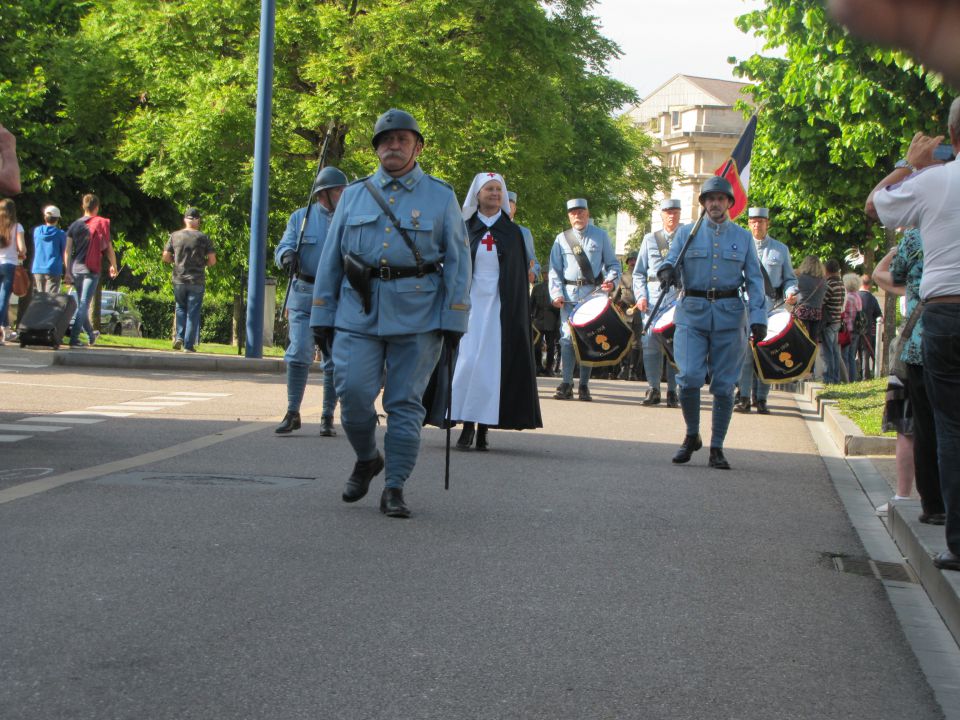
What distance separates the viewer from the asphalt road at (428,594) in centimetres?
421

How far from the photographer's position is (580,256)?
16625 mm

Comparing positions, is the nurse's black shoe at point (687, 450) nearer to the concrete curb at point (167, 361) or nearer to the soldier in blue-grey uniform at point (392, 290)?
the soldier in blue-grey uniform at point (392, 290)

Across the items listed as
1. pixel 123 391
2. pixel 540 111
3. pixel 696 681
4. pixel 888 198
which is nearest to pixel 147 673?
pixel 696 681

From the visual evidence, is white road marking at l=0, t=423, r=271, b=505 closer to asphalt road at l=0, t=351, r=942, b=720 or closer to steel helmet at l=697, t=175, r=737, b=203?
asphalt road at l=0, t=351, r=942, b=720

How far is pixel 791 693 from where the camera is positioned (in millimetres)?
4402

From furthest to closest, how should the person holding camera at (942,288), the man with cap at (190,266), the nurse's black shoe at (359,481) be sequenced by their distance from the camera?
the man with cap at (190,266) → the nurse's black shoe at (359,481) → the person holding camera at (942,288)

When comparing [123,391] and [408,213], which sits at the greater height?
[408,213]

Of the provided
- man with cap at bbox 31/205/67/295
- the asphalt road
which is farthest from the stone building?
the asphalt road

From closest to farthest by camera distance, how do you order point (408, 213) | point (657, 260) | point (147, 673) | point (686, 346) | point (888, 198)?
point (147, 673) < point (888, 198) < point (408, 213) < point (686, 346) < point (657, 260)

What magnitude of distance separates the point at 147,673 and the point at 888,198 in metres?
3.45

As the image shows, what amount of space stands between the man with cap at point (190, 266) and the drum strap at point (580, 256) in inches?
272

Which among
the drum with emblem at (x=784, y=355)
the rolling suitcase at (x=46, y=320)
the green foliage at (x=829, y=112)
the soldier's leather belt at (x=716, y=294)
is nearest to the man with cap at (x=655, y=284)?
the drum with emblem at (x=784, y=355)

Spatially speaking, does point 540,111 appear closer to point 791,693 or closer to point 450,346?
point 450,346

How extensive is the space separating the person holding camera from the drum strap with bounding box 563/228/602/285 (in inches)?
411
